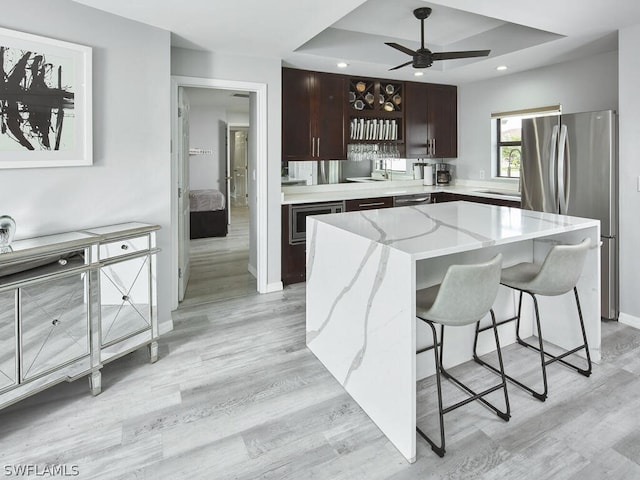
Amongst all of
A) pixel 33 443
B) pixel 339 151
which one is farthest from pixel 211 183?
pixel 33 443

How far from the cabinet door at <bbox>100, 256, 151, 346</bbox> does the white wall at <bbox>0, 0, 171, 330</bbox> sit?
0.47 meters

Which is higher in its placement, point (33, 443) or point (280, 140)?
point (280, 140)

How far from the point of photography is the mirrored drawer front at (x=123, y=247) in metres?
2.44

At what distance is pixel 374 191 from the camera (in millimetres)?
5344

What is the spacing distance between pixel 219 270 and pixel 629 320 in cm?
419

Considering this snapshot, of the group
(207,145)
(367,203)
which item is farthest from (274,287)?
(207,145)

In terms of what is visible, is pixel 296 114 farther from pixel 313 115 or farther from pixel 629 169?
pixel 629 169

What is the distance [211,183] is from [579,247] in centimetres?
732

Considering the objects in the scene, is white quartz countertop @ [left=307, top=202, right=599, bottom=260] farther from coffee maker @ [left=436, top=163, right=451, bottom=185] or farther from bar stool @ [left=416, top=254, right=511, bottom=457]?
coffee maker @ [left=436, top=163, right=451, bottom=185]

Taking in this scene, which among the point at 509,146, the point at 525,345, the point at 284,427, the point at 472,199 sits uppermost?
the point at 509,146

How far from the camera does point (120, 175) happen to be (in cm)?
289

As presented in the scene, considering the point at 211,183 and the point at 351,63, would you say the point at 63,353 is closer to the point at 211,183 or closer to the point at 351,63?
→ the point at 351,63

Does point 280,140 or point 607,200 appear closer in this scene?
point 607,200

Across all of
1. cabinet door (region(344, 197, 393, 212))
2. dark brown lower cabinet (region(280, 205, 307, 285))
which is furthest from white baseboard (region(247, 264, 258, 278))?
cabinet door (region(344, 197, 393, 212))
